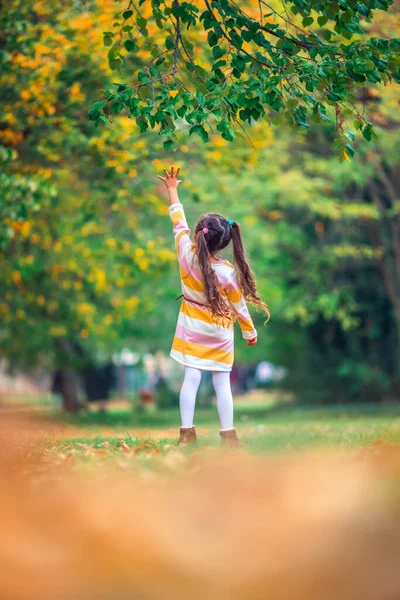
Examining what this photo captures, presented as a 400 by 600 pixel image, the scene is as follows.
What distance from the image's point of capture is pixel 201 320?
6375mm

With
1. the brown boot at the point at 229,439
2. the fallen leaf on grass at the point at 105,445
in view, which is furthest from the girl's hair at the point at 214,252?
the fallen leaf on grass at the point at 105,445

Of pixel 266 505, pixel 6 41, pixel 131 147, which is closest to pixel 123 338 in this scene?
pixel 131 147

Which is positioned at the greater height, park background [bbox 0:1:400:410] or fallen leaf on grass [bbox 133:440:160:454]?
park background [bbox 0:1:400:410]

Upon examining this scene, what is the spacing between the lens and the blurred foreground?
3.60 m

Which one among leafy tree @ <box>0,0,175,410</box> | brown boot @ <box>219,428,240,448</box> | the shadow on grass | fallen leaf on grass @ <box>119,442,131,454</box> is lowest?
the shadow on grass

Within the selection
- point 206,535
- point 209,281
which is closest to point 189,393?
point 209,281

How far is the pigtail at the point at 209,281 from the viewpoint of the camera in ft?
20.6

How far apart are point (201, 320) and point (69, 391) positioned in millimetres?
21256

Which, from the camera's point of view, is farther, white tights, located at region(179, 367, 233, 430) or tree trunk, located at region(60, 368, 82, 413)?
tree trunk, located at region(60, 368, 82, 413)

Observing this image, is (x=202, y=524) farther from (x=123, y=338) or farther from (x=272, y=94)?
(x=123, y=338)

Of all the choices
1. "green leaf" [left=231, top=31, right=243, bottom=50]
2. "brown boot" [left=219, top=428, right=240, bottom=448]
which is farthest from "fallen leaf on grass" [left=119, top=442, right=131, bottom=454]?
"green leaf" [left=231, top=31, right=243, bottom=50]

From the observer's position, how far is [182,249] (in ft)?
21.2

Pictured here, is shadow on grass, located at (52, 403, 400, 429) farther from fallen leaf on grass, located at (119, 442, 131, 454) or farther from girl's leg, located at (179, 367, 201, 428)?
fallen leaf on grass, located at (119, 442, 131, 454)

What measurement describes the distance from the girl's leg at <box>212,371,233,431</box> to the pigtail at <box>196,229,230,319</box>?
1.58 ft
